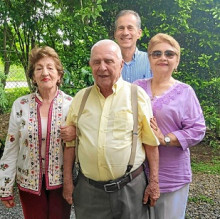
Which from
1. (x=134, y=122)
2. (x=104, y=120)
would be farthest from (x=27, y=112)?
(x=134, y=122)

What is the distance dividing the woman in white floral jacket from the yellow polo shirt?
33 centimetres

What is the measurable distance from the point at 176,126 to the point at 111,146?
0.55 m

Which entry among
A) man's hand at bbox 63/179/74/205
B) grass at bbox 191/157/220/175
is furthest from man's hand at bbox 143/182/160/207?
grass at bbox 191/157/220/175

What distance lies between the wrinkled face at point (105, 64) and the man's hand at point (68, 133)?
396mm

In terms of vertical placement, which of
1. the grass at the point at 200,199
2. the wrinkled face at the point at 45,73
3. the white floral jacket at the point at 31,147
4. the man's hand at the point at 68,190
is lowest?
the grass at the point at 200,199

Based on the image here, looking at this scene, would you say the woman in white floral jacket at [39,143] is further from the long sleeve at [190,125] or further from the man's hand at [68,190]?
the long sleeve at [190,125]

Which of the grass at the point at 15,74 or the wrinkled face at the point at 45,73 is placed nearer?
the wrinkled face at the point at 45,73

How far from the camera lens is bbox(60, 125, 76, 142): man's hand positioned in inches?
90.3

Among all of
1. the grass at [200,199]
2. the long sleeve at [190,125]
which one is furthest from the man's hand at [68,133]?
the grass at [200,199]

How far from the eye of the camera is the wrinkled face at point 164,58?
7.72 feet

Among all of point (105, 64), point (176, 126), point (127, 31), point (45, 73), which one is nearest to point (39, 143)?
point (45, 73)

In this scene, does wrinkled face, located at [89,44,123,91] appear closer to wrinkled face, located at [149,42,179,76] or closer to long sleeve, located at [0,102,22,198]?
wrinkled face, located at [149,42,179,76]

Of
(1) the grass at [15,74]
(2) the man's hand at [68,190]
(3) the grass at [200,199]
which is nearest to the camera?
(2) the man's hand at [68,190]

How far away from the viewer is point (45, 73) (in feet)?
8.01
